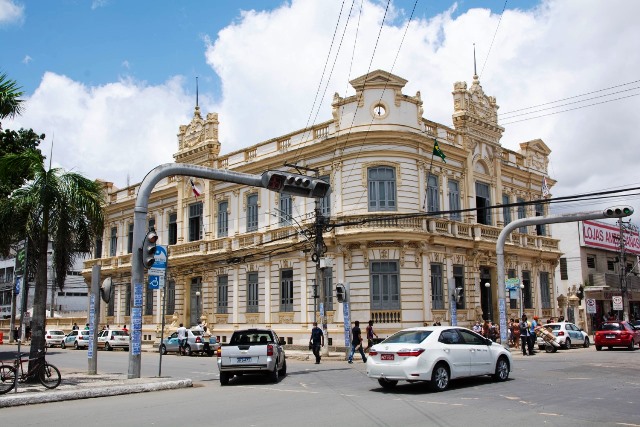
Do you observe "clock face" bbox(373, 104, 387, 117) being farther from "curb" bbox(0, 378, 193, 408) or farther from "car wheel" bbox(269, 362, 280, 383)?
"curb" bbox(0, 378, 193, 408)

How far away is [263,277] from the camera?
3553 centimetres

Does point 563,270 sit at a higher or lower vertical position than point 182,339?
higher

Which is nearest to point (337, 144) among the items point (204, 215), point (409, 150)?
point (409, 150)

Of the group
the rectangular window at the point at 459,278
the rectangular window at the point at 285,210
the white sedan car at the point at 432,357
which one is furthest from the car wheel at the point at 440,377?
the rectangular window at the point at 285,210

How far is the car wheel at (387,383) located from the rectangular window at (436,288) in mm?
16926

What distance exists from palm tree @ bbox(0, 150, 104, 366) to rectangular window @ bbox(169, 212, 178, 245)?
83.5ft

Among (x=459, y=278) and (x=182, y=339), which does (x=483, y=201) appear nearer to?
(x=459, y=278)

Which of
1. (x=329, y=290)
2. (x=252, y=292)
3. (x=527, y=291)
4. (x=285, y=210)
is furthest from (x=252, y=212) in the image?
(x=527, y=291)

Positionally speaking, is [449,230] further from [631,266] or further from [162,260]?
[631,266]

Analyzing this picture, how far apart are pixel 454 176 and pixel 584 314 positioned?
1953 cm

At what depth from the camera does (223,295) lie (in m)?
38.2

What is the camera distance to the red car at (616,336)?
3034cm

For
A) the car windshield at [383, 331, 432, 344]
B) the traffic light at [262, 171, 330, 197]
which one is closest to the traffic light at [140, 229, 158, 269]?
the traffic light at [262, 171, 330, 197]

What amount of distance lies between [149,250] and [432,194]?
65.0 feet
